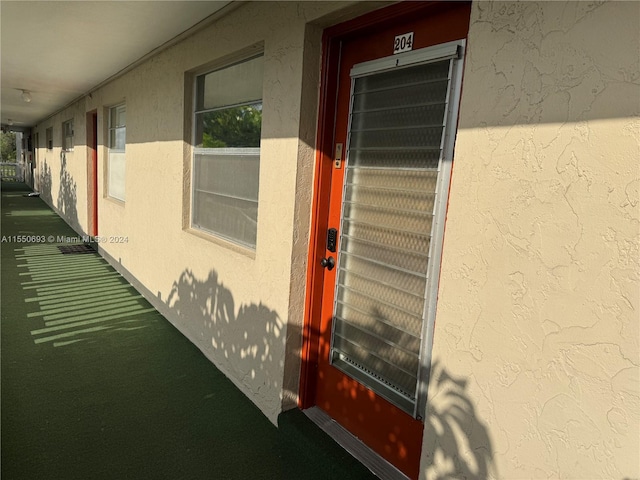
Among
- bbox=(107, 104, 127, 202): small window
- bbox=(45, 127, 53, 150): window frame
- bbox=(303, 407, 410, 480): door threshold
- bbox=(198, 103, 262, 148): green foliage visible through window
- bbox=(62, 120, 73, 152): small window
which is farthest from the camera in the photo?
bbox=(45, 127, 53, 150): window frame

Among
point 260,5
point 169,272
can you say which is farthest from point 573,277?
point 169,272

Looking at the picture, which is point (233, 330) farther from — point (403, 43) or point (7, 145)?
point (7, 145)

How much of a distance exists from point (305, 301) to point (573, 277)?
1668mm

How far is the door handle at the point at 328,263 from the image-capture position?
2707 mm

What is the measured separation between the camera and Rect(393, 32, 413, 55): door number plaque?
2.16 metres

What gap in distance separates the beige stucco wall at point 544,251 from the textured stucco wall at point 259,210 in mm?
990

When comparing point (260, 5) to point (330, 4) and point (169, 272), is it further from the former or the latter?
point (169, 272)

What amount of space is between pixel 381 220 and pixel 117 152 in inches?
225

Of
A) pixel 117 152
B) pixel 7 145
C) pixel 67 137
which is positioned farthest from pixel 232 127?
pixel 7 145

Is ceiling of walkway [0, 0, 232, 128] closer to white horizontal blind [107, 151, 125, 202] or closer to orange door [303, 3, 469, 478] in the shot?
white horizontal blind [107, 151, 125, 202]

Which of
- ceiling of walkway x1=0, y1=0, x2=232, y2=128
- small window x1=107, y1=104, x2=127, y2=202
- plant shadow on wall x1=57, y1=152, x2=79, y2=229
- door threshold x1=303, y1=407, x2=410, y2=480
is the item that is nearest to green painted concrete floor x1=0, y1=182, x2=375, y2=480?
door threshold x1=303, y1=407, x2=410, y2=480

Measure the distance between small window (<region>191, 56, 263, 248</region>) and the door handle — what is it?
0.79m

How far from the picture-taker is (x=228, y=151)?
3.64 metres

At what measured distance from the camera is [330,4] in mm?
2332
